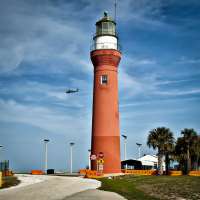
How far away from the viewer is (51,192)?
103 feet

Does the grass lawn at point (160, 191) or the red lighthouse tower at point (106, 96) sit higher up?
the red lighthouse tower at point (106, 96)

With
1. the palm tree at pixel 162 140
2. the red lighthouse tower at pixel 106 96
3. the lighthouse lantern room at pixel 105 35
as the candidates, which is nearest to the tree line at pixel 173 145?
the palm tree at pixel 162 140

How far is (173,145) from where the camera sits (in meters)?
63.4

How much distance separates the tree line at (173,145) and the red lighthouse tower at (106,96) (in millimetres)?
9690

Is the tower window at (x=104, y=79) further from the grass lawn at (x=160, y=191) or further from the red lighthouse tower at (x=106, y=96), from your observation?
the grass lawn at (x=160, y=191)

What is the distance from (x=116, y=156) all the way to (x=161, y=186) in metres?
18.0

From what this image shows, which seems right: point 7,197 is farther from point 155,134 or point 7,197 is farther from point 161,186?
point 155,134

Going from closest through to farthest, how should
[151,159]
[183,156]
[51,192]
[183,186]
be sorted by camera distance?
[51,192] → [183,186] → [183,156] → [151,159]

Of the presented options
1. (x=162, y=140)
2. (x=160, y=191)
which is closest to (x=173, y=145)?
(x=162, y=140)

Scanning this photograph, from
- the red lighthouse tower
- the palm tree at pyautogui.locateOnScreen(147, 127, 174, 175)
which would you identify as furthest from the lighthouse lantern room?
the palm tree at pyautogui.locateOnScreen(147, 127, 174, 175)

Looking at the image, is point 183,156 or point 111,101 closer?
point 111,101

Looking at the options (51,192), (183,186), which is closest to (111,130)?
(183,186)

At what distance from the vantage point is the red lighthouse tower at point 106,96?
2167 inches

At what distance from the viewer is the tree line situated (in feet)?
207
